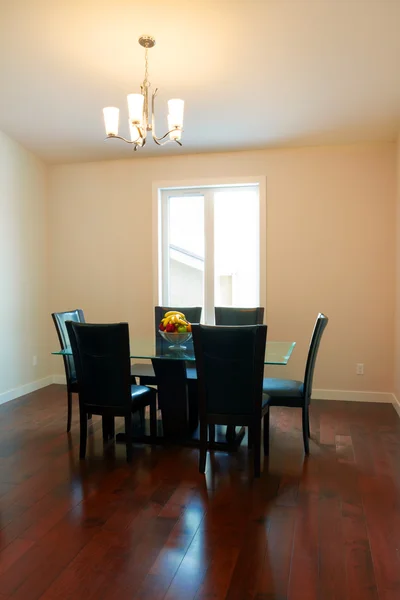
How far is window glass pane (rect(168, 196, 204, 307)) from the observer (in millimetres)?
5164

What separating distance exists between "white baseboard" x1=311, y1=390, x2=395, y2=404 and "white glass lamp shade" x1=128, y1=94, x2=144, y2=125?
322 cm

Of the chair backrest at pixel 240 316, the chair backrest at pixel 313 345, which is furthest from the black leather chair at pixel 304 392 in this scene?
the chair backrest at pixel 240 316

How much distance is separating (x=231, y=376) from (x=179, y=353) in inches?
22.4

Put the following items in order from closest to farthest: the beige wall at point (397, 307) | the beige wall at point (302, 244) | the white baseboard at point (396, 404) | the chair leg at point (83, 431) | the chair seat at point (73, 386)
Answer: the chair leg at point (83, 431)
the chair seat at point (73, 386)
the white baseboard at point (396, 404)
the beige wall at point (397, 307)
the beige wall at point (302, 244)

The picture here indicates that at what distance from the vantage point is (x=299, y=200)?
15.6 ft

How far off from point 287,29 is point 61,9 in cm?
144

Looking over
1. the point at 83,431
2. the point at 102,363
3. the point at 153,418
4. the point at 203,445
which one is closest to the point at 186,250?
the point at 153,418

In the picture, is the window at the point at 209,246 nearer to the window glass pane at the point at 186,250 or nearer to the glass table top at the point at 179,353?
the window glass pane at the point at 186,250

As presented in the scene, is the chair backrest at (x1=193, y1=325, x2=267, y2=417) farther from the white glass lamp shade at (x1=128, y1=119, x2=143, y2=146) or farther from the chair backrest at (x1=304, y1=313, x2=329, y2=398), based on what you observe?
the white glass lamp shade at (x1=128, y1=119, x2=143, y2=146)

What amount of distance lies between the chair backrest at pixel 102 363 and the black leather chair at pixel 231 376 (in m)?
0.50

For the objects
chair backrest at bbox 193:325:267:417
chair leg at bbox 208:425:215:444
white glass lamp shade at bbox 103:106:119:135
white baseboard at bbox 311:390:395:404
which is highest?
white glass lamp shade at bbox 103:106:119:135

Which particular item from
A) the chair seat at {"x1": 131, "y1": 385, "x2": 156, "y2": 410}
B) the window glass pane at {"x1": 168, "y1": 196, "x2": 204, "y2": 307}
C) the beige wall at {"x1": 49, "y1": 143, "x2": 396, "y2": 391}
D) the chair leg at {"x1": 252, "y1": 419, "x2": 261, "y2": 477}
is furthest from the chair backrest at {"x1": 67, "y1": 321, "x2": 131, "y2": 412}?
the window glass pane at {"x1": 168, "y1": 196, "x2": 204, "y2": 307}

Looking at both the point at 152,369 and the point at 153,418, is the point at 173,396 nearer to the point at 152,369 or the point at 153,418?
the point at 153,418

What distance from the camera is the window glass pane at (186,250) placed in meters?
5.16
